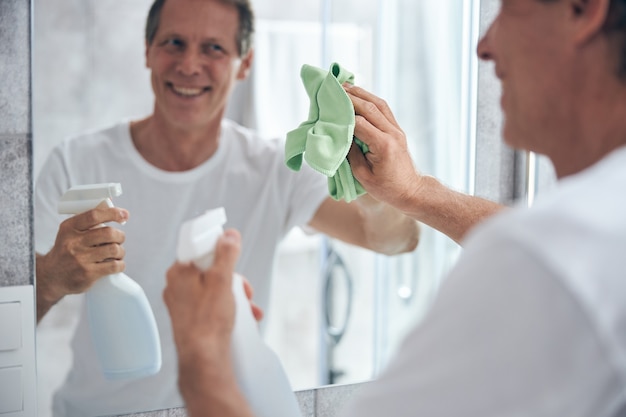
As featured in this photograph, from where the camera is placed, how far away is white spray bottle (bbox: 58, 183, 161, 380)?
1.20 m

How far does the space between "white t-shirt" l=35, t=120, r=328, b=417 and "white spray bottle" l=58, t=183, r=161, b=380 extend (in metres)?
0.01

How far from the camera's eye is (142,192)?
1.24 metres

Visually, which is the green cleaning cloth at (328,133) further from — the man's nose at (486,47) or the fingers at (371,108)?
the man's nose at (486,47)

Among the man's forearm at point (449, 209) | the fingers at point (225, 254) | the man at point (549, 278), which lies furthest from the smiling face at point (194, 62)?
the man at point (549, 278)

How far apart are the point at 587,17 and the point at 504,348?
0.32m

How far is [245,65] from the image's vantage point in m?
1.28

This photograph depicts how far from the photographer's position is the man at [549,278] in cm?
56

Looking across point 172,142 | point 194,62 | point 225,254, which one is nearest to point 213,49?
point 194,62

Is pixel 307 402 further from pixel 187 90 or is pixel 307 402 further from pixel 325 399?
pixel 187 90

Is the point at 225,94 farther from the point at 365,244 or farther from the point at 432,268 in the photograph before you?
the point at 432,268

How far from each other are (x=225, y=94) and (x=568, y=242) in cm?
82

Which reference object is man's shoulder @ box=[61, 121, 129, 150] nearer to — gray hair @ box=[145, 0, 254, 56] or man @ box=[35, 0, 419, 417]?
Answer: man @ box=[35, 0, 419, 417]

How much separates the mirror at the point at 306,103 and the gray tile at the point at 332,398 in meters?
0.02

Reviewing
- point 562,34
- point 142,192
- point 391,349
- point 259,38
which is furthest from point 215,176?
point 562,34
